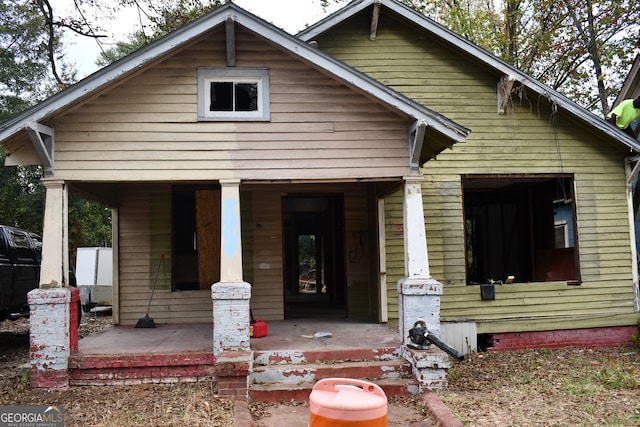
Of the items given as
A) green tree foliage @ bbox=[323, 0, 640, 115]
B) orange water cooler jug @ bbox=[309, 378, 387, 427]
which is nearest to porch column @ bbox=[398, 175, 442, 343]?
orange water cooler jug @ bbox=[309, 378, 387, 427]

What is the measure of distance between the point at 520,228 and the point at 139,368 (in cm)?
969

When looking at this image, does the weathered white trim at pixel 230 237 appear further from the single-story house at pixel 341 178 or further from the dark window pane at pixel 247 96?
the dark window pane at pixel 247 96

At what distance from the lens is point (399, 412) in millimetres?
6133

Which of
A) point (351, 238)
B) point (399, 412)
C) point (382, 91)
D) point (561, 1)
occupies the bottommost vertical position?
point (399, 412)

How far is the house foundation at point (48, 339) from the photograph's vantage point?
22.1ft

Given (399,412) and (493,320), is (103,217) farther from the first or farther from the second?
(399,412)

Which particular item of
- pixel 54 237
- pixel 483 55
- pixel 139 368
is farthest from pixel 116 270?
pixel 483 55

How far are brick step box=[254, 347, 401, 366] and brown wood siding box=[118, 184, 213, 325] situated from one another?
10.7 feet

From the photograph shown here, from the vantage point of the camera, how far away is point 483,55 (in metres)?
9.45

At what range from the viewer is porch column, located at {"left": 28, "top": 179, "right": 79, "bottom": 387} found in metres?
6.73

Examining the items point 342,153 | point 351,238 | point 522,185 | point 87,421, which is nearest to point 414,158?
point 342,153

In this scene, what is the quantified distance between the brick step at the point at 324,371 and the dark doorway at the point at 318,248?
137 inches

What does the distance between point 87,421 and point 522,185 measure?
10.2 meters

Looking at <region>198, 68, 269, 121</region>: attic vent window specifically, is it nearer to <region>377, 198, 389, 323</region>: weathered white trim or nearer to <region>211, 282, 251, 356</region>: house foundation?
<region>211, 282, 251, 356</region>: house foundation
